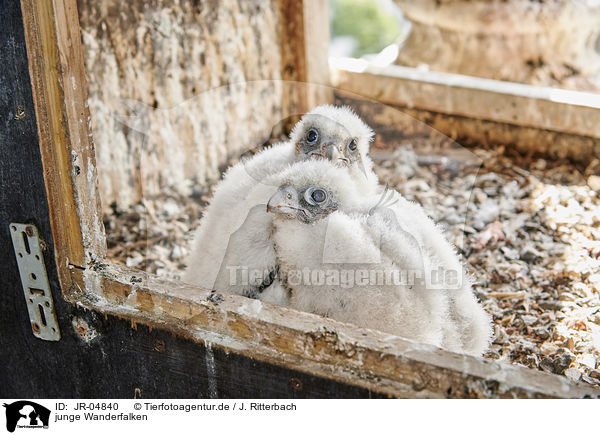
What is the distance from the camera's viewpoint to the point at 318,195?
1.75 metres

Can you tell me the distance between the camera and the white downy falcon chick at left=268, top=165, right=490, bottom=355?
172cm

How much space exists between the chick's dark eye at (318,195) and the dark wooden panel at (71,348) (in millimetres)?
425

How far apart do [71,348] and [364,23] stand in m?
9.29

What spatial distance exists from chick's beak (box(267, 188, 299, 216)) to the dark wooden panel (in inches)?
14.5

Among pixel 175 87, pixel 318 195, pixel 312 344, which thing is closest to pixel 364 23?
pixel 175 87

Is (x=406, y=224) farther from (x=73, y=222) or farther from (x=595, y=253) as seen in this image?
(x=595, y=253)

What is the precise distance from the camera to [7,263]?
1969mm

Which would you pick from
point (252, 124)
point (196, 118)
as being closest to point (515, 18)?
point (252, 124)

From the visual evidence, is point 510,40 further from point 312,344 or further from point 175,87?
point 312,344

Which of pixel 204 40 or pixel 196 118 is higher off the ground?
pixel 204 40

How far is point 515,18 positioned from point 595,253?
2.26 meters

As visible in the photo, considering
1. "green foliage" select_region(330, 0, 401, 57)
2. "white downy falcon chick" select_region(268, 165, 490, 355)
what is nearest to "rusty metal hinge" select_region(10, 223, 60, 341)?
"white downy falcon chick" select_region(268, 165, 490, 355)

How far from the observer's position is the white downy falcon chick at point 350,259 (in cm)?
172

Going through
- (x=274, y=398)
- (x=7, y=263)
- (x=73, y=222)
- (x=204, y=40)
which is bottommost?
(x=274, y=398)
